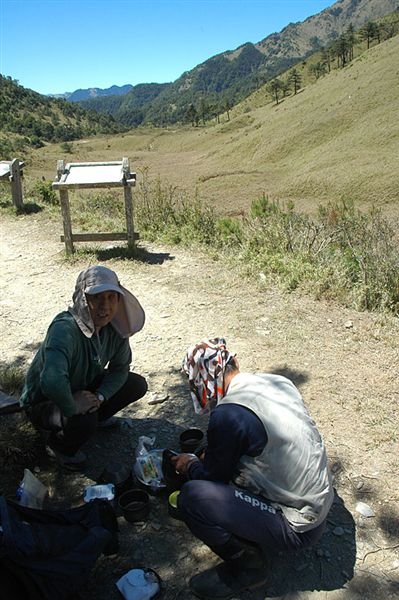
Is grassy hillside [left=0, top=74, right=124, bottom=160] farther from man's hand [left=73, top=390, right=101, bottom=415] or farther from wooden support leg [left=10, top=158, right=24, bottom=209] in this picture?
man's hand [left=73, top=390, right=101, bottom=415]

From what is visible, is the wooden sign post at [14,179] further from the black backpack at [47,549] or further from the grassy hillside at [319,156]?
the black backpack at [47,549]

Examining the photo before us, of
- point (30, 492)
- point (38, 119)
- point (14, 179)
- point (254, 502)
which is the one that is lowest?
point (30, 492)

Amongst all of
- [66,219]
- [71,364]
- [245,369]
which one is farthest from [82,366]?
[66,219]

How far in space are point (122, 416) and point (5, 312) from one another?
260cm

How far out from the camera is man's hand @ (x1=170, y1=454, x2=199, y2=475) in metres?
2.58

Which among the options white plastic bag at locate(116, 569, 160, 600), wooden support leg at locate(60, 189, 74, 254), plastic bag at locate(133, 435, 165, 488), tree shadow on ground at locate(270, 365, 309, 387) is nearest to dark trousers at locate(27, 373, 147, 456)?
plastic bag at locate(133, 435, 165, 488)

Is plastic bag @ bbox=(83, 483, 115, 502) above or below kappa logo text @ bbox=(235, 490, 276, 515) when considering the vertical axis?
below

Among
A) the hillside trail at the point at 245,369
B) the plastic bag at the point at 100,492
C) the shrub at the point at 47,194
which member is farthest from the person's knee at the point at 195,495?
the shrub at the point at 47,194

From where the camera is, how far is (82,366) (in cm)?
295

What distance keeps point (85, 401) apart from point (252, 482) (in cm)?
108

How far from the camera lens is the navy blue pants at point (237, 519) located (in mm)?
2168

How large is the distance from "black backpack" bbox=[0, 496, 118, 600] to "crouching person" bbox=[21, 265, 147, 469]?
600 mm

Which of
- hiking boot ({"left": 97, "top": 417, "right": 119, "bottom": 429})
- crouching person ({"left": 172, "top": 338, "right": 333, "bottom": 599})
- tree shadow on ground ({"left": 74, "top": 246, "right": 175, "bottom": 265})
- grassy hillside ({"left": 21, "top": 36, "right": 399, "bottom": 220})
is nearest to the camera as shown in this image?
crouching person ({"left": 172, "top": 338, "right": 333, "bottom": 599})

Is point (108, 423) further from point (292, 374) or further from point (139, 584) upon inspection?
point (292, 374)
